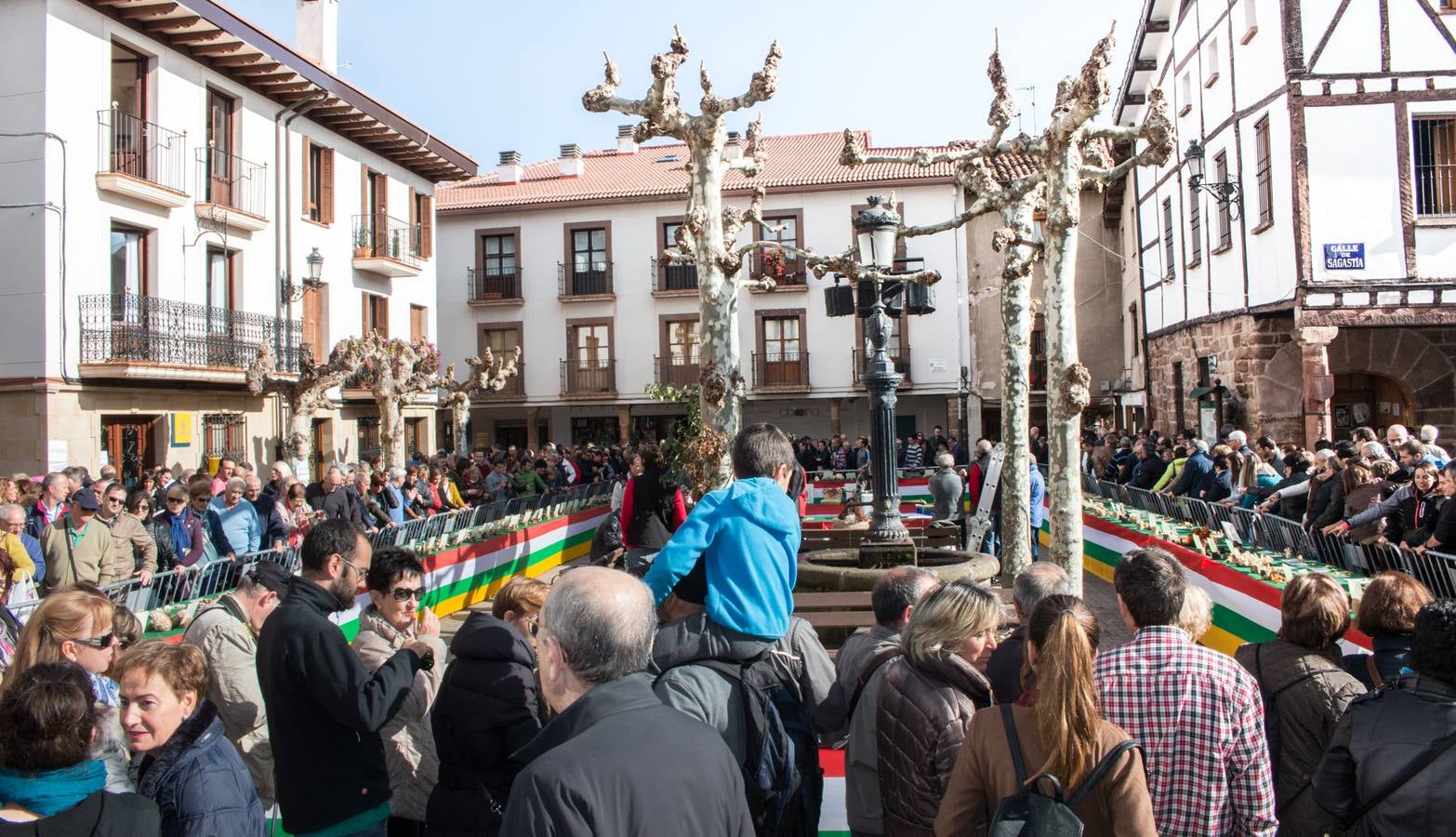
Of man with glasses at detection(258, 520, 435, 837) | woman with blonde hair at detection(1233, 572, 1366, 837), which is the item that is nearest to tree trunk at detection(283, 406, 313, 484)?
man with glasses at detection(258, 520, 435, 837)

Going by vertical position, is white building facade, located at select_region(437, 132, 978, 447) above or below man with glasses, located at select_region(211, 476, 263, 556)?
above

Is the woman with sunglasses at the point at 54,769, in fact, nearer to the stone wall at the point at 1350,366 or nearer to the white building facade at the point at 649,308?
the stone wall at the point at 1350,366

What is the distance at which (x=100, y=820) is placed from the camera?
8.18 ft

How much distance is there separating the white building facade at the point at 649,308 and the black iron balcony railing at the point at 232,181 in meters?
14.0

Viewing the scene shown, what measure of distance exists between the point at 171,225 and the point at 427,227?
331 inches

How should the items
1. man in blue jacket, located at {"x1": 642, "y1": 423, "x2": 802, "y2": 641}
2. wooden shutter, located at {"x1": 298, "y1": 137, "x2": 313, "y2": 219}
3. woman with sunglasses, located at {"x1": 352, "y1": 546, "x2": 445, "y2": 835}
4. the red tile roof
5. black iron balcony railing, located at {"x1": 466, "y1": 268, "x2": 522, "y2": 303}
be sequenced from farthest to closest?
1. black iron balcony railing, located at {"x1": 466, "y1": 268, "x2": 522, "y2": 303}
2. the red tile roof
3. wooden shutter, located at {"x1": 298, "y1": 137, "x2": 313, "y2": 219}
4. woman with sunglasses, located at {"x1": 352, "y1": 546, "x2": 445, "y2": 835}
5. man in blue jacket, located at {"x1": 642, "y1": 423, "x2": 802, "y2": 641}

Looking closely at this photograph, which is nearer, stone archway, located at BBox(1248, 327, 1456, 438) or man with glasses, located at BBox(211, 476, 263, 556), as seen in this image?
man with glasses, located at BBox(211, 476, 263, 556)

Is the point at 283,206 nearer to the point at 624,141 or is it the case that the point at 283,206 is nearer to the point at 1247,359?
the point at 1247,359

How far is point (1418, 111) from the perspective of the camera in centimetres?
1581

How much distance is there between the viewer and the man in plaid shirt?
307cm

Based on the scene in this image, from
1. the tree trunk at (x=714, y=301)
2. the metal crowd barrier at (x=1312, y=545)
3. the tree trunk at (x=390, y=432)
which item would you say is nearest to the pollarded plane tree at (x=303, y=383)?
the tree trunk at (x=390, y=432)

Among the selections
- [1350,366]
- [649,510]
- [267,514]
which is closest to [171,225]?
[267,514]

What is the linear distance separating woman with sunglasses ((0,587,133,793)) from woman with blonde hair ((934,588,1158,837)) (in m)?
2.76

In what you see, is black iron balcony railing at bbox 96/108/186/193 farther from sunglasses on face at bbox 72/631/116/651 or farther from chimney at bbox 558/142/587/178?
chimney at bbox 558/142/587/178
